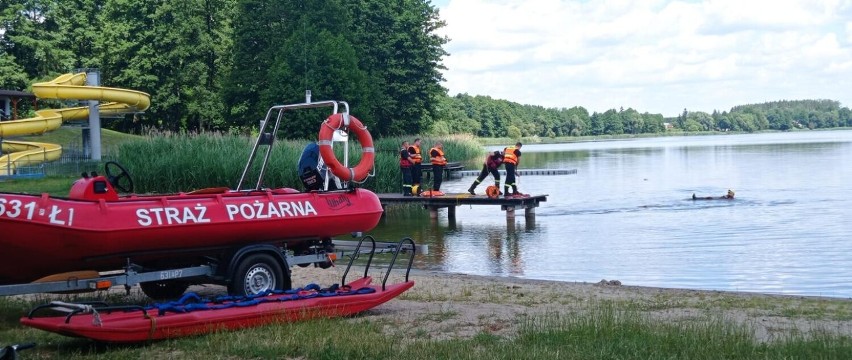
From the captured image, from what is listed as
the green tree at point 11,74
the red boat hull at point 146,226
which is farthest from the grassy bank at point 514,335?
the green tree at point 11,74

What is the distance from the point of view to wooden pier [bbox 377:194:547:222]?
29391 mm

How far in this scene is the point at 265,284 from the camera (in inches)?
461

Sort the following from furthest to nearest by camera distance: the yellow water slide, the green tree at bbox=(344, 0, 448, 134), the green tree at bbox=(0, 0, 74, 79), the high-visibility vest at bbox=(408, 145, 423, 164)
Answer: the green tree at bbox=(344, 0, 448, 134) < the green tree at bbox=(0, 0, 74, 79) < the yellow water slide < the high-visibility vest at bbox=(408, 145, 423, 164)

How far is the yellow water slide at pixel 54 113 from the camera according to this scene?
37.6m

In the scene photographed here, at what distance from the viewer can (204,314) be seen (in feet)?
31.9

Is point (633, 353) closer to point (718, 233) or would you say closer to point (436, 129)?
point (718, 233)

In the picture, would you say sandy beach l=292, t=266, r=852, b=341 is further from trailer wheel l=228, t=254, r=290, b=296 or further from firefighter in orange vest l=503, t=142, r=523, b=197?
firefighter in orange vest l=503, t=142, r=523, b=197

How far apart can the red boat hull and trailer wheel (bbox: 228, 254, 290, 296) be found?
265 millimetres

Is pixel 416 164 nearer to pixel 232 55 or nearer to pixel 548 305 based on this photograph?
pixel 548 305

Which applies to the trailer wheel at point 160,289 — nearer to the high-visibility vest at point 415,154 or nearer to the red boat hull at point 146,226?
the red boat hull at point 146,226

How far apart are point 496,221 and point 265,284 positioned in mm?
19893

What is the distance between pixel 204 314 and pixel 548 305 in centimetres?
480

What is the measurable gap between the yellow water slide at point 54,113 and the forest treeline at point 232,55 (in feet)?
31.9

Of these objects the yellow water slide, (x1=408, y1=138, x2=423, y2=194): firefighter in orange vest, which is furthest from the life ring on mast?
the yellow water slide
